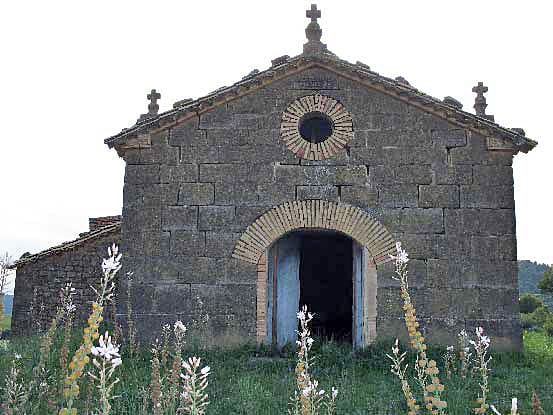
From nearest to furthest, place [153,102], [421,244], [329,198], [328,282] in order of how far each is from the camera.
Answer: [421,244] → [329,198] → [153,102] → [328,282]

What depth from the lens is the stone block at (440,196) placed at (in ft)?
31.0

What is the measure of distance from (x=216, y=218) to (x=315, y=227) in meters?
1.64

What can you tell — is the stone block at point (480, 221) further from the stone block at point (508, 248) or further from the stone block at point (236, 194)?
the stone block at point (236, 194)

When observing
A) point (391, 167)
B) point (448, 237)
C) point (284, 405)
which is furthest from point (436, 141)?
point (284, 405)

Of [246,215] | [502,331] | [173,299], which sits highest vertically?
[246,215]

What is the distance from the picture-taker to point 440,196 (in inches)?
374

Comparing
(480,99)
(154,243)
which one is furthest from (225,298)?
(480,99)

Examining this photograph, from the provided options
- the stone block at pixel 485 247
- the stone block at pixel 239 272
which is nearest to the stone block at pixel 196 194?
the stone block at pixel 239 272

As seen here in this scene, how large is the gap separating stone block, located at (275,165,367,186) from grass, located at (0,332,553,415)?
105 inches

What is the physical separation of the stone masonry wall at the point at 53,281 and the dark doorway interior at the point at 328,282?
5466mm

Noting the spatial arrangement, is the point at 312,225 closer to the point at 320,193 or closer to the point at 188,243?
the point at 320,193

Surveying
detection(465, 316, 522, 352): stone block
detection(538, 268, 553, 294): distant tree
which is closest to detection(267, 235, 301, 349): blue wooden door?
detection(465, 316, 522, 352): stone block

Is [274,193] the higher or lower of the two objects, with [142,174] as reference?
lower

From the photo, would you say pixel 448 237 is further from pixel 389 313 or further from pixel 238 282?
pixel 238 282
